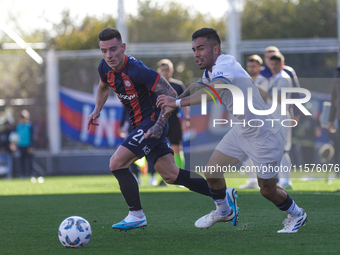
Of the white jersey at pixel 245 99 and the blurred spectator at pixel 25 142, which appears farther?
the blurred spectator at pixel 25 142

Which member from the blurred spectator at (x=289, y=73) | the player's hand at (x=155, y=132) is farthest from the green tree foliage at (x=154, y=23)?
the player's hand at (x=155, y=132)

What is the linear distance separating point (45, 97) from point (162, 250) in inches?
524

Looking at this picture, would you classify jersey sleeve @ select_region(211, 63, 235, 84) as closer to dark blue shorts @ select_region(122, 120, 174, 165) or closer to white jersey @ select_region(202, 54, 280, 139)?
white jersey @ select_region(202, 54, 280, 139)

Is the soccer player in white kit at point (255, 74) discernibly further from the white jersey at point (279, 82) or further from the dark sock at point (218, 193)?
the dark sock at point (218, 193)

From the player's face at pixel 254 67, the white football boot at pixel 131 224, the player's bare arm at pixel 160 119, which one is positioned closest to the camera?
the white football boot at pixel 131 224

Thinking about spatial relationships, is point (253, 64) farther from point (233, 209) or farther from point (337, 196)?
point (233, 209)

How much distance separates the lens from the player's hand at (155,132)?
5.27 m

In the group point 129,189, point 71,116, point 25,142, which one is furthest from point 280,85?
point 71,116

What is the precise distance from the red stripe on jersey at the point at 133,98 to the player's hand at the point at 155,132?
31cm

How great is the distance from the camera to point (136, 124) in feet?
18.5

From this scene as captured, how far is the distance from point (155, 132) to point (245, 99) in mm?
998

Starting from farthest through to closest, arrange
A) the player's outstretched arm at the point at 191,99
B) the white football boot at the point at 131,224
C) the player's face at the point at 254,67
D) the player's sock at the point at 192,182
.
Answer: the player's face at the point at 254,67, the player's sock at the point at 192,182, the white football boot at the point at 131,224, the player's outstretched arm at the point at 191,99

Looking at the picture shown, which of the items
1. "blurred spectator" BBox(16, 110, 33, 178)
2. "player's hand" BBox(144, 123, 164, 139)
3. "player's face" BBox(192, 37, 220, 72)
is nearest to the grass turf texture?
"player's hand" BBox(144, 123, 164, 139)

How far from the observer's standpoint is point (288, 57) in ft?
53.3
